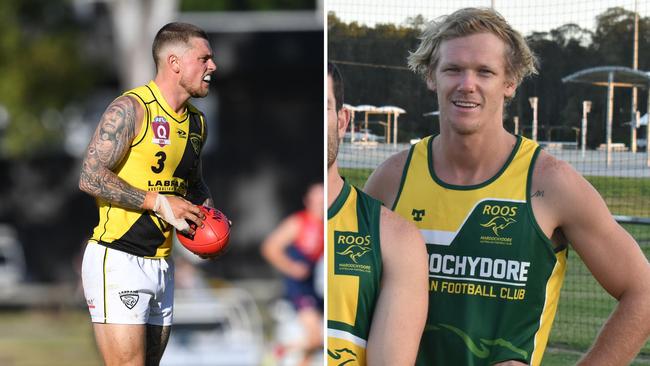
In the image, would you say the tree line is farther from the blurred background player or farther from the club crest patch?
the blurred background player

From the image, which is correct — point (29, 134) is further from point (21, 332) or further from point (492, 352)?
point (492, 352)

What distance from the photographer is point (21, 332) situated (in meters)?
20.2

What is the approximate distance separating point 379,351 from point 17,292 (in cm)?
2159

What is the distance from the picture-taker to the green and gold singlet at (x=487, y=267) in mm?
3793

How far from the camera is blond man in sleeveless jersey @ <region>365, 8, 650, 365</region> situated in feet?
12.3

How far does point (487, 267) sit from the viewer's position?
3844 mm

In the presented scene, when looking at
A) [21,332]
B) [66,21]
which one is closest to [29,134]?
[66,21]

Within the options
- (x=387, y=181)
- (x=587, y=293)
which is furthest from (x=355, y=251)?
(x=587, y=293)

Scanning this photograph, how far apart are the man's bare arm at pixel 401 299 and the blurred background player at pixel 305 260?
7.53 meters

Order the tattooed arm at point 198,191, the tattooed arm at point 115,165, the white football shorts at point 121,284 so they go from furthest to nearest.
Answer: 1. the tattooed arm at point 198,191
2. the white football shorts at point 121,284
3. the tattooed arm at point 115,165

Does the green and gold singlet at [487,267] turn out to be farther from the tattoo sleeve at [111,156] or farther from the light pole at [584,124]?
the tattoo sleeve at [111,156]

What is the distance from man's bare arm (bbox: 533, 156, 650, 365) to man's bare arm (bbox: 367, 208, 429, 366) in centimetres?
47

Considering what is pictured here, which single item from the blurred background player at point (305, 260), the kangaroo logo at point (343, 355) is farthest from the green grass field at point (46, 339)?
the kangaroo logo at point (343, 355)

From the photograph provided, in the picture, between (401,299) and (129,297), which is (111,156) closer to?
(129,297)
